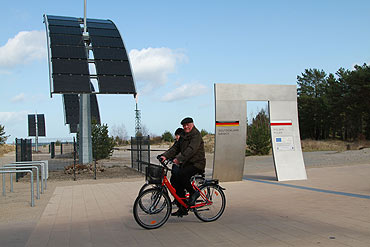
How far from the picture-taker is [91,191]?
11.6 metres

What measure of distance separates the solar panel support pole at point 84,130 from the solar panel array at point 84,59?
1050 millimetres

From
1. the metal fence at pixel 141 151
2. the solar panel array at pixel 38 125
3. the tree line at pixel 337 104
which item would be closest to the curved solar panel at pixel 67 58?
Answer: the metal fence at pixel 141 151

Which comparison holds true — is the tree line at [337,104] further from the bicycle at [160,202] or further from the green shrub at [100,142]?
the bicycle at [160,202]

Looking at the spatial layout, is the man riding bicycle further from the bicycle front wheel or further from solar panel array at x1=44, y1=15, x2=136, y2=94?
solar panel array at x1=44, y1=15, x2=136, y2=94

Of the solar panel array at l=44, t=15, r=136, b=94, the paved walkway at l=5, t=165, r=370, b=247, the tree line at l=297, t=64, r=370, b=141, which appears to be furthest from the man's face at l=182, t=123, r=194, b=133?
the tree line at l=297, t=64, r=370, b=141

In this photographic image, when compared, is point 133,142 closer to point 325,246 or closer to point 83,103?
point 83,103

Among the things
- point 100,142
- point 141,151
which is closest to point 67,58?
point 141,151

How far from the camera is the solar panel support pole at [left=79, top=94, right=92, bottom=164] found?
705 inches

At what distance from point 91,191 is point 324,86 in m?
58.2

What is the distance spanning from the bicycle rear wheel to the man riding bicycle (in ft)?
0.67

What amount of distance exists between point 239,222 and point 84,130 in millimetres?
12747

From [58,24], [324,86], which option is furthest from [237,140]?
[324,86]

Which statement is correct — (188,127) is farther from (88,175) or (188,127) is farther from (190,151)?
(88,175)

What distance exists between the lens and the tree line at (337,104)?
45406 millimetres
